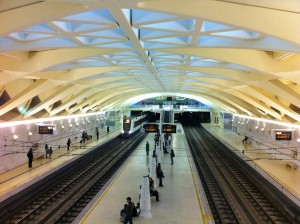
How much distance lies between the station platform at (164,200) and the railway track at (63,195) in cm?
125

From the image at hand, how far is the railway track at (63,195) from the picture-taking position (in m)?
11.4

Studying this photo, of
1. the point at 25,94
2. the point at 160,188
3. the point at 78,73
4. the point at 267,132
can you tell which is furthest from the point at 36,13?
the point at 267,132

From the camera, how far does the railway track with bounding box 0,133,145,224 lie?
1145cm

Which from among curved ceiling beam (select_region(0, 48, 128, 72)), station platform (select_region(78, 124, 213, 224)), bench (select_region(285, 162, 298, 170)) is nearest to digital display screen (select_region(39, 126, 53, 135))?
station platform (select_region(78, 124, 213, 224))

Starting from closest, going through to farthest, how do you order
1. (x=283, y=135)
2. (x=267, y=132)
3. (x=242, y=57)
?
(x=242, y=57) → (x=283, y=135) → (x=267, y=132)

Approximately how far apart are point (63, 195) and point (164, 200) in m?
5.44

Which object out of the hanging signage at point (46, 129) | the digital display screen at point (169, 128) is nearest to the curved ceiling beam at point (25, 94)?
the hanging signage at point (46, 129)

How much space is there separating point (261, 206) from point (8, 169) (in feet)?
44.7

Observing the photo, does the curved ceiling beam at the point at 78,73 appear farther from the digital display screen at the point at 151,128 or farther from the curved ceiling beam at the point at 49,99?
the digital display screen at the point at 151,128

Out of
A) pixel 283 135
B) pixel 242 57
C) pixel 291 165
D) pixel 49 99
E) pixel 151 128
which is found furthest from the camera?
pixel 151 128

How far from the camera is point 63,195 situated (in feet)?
47.9

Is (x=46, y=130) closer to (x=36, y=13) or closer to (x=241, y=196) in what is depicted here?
(x=241, y=196)

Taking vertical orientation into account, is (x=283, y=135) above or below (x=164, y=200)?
above

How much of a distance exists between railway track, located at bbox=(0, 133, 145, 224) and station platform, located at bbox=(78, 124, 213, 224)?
1.25 meters
